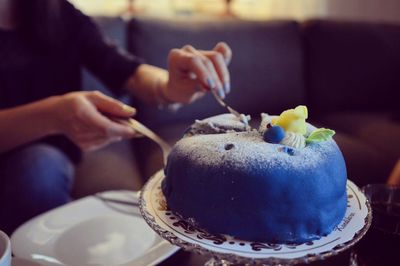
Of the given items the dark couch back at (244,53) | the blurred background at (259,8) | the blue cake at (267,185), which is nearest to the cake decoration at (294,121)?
the blue cake at (267,185)

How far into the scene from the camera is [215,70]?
973 millimetres

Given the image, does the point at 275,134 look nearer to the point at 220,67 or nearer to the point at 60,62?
the point at 220,67

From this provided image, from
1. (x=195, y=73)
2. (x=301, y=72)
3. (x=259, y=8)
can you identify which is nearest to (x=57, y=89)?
(x=195, y=73)

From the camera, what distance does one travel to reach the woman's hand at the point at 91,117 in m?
0.90

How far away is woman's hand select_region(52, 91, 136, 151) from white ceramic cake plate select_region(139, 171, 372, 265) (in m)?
0.22

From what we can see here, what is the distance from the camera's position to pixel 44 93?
4.02 ft

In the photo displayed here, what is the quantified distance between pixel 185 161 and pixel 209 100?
1.01m

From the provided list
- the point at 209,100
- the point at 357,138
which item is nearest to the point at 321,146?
the point at 209,100

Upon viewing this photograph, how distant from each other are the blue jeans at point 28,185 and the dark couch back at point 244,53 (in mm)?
694

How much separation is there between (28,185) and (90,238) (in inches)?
8.7

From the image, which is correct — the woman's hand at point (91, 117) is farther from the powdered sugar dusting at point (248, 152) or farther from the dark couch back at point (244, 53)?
the dark couch back at point (244, 53)

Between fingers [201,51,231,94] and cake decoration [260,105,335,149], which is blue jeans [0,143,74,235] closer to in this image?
fingers [201,51,231,94]

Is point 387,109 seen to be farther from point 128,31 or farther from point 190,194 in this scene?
point 190,194

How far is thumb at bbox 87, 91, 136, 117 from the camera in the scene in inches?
35.6
